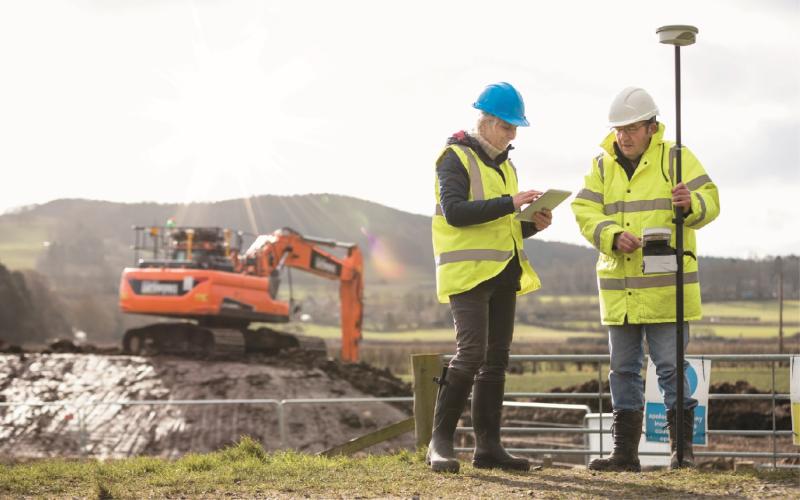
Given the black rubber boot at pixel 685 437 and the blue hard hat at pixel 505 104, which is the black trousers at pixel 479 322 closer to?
the blue hard hat at pixel 505 104

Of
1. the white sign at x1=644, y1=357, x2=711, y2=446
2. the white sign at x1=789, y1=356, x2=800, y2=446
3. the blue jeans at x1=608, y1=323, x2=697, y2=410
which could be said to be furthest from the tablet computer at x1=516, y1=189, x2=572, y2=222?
the white sign at x1=789, y1=356, x2=800, y2=446

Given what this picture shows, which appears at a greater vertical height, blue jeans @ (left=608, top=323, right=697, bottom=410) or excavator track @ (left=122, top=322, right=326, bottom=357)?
blue jeans @ (left=608, top=323, right=697, bottom=410)

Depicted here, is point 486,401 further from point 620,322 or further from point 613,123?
point 613,123

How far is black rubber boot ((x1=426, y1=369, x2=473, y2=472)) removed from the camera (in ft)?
22.5

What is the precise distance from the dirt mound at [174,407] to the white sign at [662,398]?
14.1 meters

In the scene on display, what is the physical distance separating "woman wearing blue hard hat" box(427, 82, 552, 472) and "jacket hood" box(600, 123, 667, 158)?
2.02 ft

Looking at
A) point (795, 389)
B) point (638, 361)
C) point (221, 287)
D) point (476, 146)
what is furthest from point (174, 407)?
point (476, 146)

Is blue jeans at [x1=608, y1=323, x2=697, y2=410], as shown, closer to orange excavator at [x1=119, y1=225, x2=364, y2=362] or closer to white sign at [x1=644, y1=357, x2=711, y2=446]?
white sign at [x1=644, y1=357, x2=711, y2=446]

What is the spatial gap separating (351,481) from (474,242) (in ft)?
4.99

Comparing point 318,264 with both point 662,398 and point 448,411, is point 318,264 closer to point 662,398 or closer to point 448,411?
point 662,398

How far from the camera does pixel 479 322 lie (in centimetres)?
676

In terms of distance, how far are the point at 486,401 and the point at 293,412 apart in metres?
18.7

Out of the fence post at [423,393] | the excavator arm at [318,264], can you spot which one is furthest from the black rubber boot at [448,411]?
the excavator arm at [318,264]

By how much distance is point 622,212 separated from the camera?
714 centimetres
